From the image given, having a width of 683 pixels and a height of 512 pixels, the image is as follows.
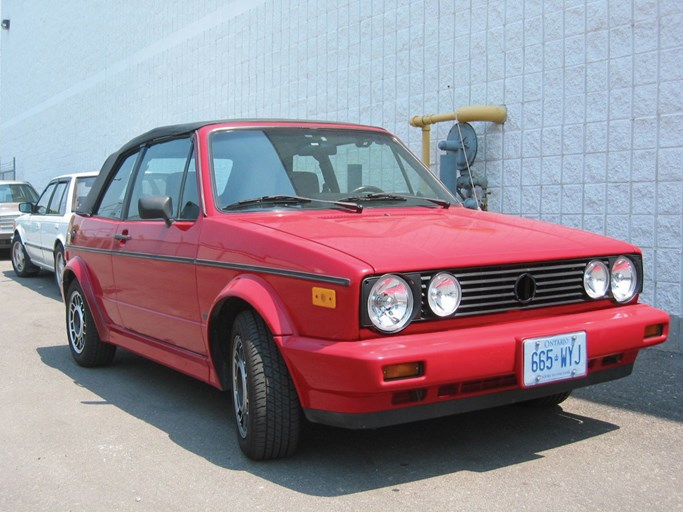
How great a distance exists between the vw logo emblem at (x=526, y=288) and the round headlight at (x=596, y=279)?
0.33 meters

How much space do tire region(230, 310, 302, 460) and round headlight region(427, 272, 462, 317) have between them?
2.46 feet

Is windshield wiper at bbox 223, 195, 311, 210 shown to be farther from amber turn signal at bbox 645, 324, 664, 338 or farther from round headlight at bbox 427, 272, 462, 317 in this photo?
amber turn signal at bbox 645, 324, 664, 338

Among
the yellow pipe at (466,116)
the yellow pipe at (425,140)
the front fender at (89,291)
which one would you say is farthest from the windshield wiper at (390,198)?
the yellow pipe at (425,140)

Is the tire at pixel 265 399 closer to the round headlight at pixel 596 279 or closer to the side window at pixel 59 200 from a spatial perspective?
the round headlight at pixel 596 279

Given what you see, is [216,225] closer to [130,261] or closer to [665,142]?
[130,261]

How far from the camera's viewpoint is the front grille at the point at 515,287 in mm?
3445

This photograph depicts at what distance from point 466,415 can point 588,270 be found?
116 centimetres

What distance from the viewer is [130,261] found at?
502 cm

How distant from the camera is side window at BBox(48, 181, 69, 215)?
33.2 ft

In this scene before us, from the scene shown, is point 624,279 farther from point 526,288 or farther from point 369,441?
point 369,441

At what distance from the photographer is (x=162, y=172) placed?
5098 mm

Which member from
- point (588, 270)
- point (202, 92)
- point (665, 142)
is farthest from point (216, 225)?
point (202, 92)

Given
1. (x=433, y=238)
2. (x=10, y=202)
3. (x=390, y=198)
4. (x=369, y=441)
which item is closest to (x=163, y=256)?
(x=390, y=198)

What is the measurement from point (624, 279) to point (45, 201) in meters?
8.74
